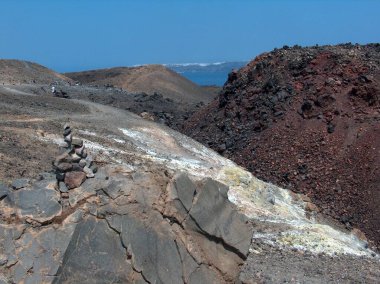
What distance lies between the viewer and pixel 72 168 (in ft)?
31.4

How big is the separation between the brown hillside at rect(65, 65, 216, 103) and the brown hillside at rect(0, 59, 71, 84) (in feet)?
20.8

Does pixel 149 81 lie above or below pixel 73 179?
above

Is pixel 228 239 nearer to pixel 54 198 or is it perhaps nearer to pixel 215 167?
pixel 54 198

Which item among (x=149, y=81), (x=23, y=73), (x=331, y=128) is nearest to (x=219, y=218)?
(x=331, y=128)

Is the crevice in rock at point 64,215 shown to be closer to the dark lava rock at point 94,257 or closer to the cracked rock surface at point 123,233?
the cracked rock surface at point 123,233

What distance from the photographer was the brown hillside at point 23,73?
3506 cm

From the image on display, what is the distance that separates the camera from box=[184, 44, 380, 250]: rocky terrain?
21.6 metres

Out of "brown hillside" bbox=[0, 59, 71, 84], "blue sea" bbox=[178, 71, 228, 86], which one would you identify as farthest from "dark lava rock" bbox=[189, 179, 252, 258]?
"blue sea" bbox=[178, 71, 228, 86]

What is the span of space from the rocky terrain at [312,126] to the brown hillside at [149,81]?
20.0 meters

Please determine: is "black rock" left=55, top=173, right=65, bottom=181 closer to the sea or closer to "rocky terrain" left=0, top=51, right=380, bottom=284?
"rocky terrain" left=0, top=51, right=380, bottom=284

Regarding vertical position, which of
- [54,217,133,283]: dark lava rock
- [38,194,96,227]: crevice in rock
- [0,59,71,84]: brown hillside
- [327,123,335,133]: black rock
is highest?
[0,59,71,84]: brown hillside

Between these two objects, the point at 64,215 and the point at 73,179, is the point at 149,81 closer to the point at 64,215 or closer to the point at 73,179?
the point at 73,179

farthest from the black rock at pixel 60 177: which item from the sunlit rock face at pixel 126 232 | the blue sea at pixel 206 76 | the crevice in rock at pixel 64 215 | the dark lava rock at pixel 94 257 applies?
the blue sea at pixel 206 76

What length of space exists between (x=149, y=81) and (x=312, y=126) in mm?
29882
